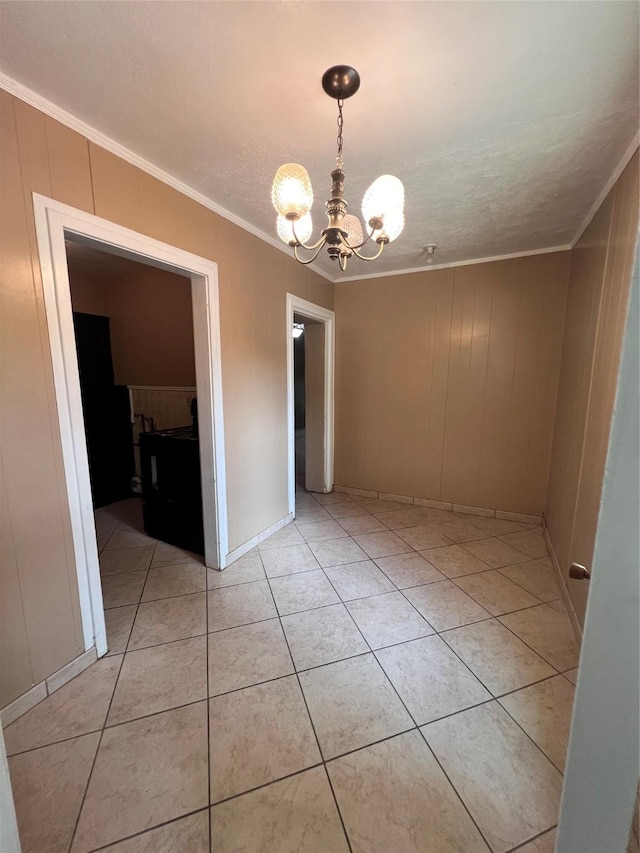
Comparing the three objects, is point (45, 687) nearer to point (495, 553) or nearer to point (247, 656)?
point (247, 656)

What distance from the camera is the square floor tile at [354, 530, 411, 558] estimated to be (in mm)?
2682

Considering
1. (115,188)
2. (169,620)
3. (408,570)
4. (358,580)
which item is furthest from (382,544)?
(115,188)

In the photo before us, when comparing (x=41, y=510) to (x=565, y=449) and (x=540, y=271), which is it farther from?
(x=540, y=271)

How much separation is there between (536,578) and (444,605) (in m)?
0.82

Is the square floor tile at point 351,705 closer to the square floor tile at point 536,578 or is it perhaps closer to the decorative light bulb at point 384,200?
the square floor tile at point 536,578

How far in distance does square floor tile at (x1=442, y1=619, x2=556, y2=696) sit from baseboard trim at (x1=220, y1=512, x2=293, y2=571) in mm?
1532

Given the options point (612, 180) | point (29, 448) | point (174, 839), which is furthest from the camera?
point (612, 180)

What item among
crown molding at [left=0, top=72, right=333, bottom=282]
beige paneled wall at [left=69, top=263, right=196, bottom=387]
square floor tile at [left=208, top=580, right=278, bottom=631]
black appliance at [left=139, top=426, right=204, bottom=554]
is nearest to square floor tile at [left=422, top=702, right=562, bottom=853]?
square floor tile at [left=208, top=580, right=278, bottom=631]

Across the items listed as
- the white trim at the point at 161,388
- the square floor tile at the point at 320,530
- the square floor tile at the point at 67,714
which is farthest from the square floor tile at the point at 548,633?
the white trim at the point at 161,388

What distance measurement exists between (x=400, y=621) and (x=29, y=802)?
1.67 meters

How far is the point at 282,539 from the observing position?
288 centimetres

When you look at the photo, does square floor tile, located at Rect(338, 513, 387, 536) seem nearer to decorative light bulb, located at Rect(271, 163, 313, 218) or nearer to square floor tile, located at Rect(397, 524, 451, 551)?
square floor tile, located at Rect(397, 524, 451, 551)

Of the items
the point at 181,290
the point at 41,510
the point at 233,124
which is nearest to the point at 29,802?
the point at 41,510

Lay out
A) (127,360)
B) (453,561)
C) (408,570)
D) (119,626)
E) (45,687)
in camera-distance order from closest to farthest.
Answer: (45,687) < (119,626) < (408,570) < (453,561) < (127,360)
